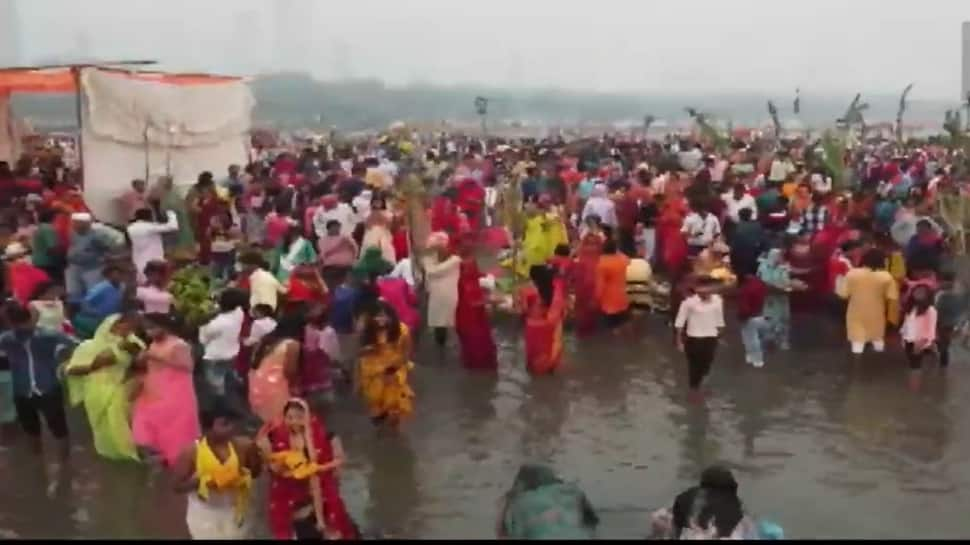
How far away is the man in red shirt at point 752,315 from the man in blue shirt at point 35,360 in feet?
18.3

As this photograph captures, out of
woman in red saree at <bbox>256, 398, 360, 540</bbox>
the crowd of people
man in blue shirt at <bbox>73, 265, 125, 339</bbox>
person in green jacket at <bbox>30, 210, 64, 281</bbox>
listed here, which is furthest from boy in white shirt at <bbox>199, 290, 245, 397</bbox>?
person in green jacket at <bbox>30, 210, 64, 281</bbox>

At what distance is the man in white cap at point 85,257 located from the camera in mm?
11570

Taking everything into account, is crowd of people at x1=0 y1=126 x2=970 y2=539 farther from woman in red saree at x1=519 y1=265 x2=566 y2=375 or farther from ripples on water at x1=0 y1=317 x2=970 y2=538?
ripples on water at x1=0 y1=317 x2=970 y2=538

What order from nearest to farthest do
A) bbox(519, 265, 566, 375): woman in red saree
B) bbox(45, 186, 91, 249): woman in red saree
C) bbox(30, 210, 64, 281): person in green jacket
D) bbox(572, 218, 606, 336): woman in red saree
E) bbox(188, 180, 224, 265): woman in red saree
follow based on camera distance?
bbox(519, 265, 566, 375): woman in red saree < bbox(30, 210, 64, 281): person in green jacket < bbox(45, 186, 91, 249): woman in red saree < bbox(572, 218, 606, 336): woman in red saree < bbox(188, 180, 224, 265): woman in red saree

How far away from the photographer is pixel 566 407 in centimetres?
1030

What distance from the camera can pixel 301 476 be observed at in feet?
21.0

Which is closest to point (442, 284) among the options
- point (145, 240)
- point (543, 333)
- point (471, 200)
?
point (543, 333)

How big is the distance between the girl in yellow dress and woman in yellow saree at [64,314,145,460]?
1.51 meters

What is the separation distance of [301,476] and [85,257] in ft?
19.3

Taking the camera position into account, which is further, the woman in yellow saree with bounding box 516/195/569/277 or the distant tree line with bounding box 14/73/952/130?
the distant tree line with bounding box 14/73/952/130

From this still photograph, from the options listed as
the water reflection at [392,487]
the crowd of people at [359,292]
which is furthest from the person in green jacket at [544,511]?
the water reflection at [392,487]

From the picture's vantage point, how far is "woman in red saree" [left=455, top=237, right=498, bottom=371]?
36.9 feet

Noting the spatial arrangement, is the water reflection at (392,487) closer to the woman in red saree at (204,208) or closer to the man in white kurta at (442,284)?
the man in white kurta at (442,284)

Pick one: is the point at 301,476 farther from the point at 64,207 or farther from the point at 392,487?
the point at 64,207
